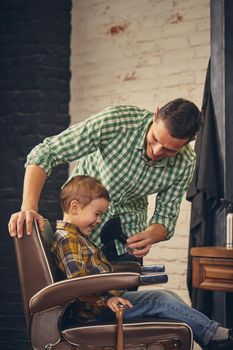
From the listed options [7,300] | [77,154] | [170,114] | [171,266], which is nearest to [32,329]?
[77,154]

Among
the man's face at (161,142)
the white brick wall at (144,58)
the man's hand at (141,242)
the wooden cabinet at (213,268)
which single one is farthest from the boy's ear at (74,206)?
the white brick wall at (144,58)

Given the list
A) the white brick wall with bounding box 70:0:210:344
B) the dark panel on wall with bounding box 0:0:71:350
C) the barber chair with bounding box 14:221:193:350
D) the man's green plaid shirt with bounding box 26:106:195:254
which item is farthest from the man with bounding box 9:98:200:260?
the dark panel on wall with bounding box 0:0:71:350

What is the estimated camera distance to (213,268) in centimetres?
327

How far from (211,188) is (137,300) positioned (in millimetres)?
1327

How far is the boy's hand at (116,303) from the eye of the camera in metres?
2.40

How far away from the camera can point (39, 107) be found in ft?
15.9

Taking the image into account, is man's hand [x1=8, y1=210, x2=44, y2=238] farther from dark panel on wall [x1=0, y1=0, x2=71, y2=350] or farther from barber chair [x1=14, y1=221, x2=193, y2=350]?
dark panel on wall [x1=0, y1=0, x2=71, y2=350]

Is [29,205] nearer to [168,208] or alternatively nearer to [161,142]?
[161,142]

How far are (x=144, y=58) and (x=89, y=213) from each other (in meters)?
2.32

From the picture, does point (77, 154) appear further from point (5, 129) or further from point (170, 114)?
point (5, 129)

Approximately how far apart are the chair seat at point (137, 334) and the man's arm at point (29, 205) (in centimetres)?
39

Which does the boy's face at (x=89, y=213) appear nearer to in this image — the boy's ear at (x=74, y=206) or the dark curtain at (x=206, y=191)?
the boy's ear at (x=74, y=206)

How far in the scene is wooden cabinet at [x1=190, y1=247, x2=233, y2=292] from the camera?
3222 millimetres

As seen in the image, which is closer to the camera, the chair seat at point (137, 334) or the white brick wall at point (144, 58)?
the chair seat at point (137, 334)
